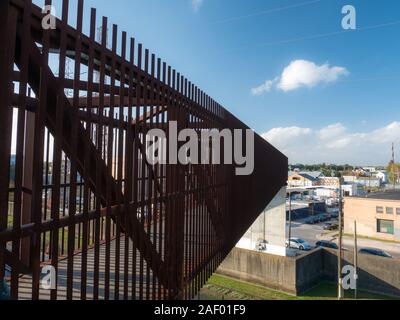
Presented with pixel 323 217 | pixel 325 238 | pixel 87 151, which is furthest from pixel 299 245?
pixel 87 151

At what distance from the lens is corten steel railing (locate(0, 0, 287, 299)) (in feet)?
4.70

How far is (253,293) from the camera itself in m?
14.9

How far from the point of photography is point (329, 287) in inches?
647

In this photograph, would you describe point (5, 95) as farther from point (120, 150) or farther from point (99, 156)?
point (120, 150)

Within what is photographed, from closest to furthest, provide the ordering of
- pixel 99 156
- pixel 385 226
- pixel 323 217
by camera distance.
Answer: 1. pixel 99 156
2. pixel 385 226
3. pixel 323 217

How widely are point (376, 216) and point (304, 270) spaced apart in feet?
47.8

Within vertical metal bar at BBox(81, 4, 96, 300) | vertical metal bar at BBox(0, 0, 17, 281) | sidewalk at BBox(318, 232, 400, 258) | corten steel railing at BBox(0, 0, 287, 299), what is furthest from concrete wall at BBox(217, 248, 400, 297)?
vertical metal bar at BBox(0, 0, 17, 281)

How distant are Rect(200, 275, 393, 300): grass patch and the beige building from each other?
1239 centimetres

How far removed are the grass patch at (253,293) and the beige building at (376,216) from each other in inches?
488
